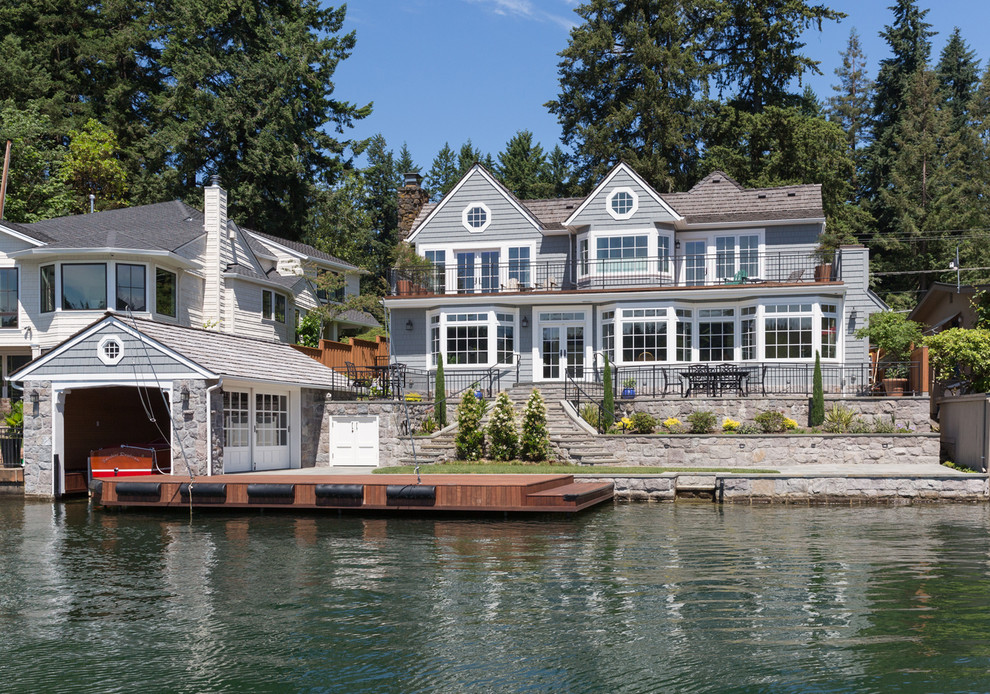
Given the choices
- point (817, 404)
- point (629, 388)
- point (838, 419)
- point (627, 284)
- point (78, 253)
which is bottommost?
point (838, 419)

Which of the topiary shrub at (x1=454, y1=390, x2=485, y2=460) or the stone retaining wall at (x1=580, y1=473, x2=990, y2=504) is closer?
the stone retaining wall at (x1=580, y1=473, x2=990, y2=504)

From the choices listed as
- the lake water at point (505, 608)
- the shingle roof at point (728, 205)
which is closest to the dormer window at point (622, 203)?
the shingle roof at point (728, 205)

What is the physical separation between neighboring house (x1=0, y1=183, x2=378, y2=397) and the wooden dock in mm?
9764

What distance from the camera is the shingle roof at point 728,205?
32625 millimetres

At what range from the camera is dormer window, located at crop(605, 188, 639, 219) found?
32969 millimetres

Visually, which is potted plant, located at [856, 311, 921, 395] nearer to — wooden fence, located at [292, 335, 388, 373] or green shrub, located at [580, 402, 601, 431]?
green shrub, located at [580, 402, 601, 431]

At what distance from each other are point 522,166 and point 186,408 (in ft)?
146

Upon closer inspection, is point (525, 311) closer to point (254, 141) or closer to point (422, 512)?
point (422, 512)

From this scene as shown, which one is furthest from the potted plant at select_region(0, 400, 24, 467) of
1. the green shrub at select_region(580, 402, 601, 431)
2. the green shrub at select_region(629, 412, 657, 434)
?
the green shrub at select_region(629, 412, 657, 434)

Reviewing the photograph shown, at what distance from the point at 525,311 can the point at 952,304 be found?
52.3 ft

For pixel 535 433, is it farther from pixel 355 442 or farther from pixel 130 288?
pixel 130 288

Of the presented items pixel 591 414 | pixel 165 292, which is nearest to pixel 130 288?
pixel 165 292

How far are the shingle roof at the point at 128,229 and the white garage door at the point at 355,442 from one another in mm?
9149

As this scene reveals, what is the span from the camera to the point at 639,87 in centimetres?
4666
